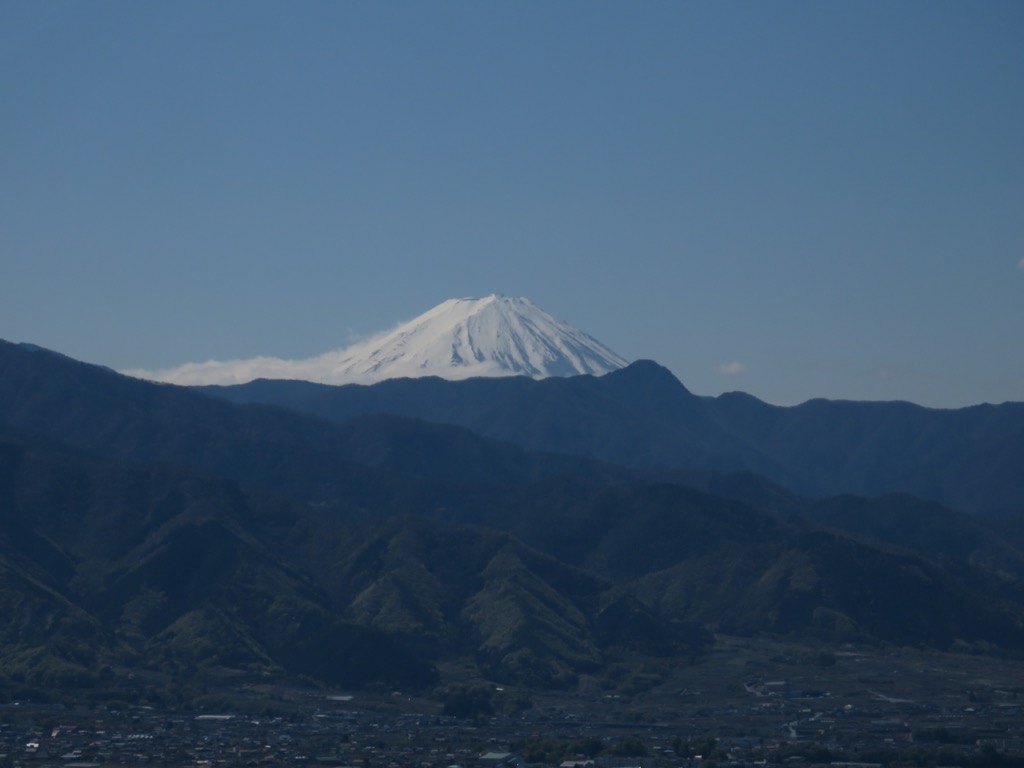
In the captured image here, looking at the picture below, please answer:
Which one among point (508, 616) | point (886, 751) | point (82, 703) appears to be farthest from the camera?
point (508, 616)

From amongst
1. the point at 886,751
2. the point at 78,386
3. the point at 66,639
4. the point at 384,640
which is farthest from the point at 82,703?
the point at 78,386

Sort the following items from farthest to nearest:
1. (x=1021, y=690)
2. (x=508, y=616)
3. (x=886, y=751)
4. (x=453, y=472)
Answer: (x=453, y=472) → (x=508, y=616) → (x=1021, y=690) → (x=886, y=751)

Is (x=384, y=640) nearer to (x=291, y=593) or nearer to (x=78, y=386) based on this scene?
(x=291, y=593)

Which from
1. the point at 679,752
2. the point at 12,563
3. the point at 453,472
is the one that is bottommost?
the point at 679,752

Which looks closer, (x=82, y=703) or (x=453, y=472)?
(x=82, y=703)

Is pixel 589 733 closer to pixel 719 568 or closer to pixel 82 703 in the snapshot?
pixel 82 703

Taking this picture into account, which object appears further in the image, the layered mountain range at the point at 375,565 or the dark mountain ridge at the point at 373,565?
the dark mountain ridge at the point at 373,565

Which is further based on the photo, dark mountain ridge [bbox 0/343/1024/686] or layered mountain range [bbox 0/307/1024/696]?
dark mountain ridge [bbox 0/343/1024/686]

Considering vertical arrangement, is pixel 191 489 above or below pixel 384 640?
above
